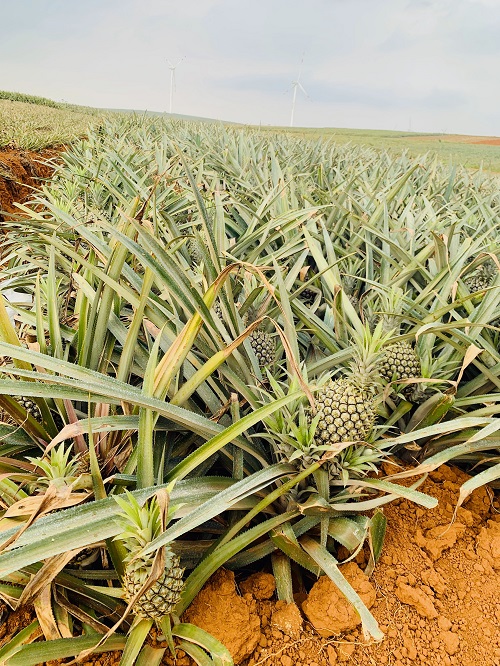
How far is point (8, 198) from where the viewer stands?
434 centimetres

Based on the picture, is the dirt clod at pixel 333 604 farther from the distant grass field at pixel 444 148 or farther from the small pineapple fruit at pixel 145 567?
the distant grass field at pixel 444 148

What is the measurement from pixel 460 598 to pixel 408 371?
0.40 metres

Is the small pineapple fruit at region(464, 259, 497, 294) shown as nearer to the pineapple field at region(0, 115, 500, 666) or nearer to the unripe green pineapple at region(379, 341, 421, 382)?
the pineapple field at region(0, 115, 500, 666)

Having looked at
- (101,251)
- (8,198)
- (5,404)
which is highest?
(101,251)

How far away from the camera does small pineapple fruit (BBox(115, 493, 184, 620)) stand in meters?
0.54

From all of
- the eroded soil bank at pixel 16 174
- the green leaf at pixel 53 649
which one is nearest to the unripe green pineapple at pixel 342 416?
the green leaf at pixel 53 649

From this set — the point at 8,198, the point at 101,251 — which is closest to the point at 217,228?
the point at 101,251

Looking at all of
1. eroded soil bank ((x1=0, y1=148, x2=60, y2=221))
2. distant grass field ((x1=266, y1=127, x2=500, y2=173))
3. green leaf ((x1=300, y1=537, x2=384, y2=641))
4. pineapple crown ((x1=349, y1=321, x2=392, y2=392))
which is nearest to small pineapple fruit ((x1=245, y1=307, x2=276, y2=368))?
pineapple crown ((x1=349, y1=321, x2=392, y2=392))

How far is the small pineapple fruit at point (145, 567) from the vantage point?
0.54m

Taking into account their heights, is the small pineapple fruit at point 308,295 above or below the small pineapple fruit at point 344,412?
below

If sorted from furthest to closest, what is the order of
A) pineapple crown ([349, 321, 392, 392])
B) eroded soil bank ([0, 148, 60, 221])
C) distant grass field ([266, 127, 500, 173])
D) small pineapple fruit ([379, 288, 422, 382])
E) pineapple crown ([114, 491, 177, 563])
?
distant grass field ([266, 127, 500, 173]) < eroded soil bank ([0, 148, 60, 221]) < small pineapple fruit ([379, 288, 422, 382]) < pineapple crown ([349, 321, 392, 392]) < pineapple crown ([114, 491, 177, 563])

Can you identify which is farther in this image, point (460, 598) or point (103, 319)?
point (103, 319)

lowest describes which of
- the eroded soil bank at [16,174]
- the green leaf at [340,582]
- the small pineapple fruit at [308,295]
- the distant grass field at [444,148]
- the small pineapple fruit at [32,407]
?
the eroded soil bank at [16,174]

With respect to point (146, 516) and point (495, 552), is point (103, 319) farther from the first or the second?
point (495, 552)
